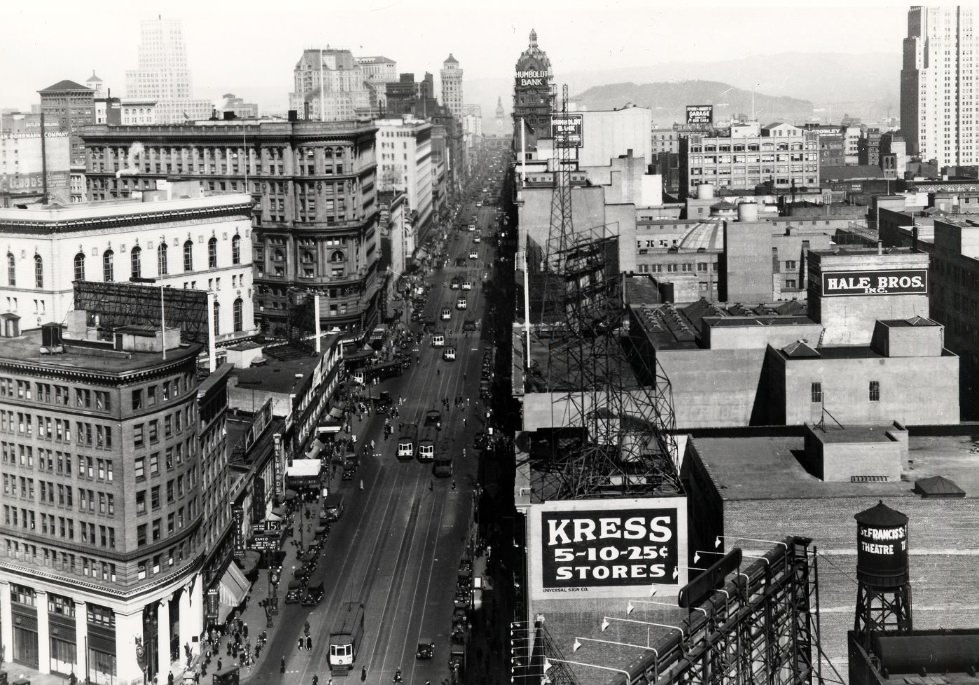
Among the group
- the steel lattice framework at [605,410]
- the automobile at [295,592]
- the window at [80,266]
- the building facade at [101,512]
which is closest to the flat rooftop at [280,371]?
the window at [80,266]

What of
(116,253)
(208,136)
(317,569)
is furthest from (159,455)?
(208,136)

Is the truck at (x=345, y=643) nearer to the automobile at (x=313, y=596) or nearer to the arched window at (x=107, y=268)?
the automobile at (x=313, y=596)

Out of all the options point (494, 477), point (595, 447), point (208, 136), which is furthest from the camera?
point (208, 136)

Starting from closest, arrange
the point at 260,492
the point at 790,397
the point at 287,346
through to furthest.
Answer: the point at 790,397
the point at 260,492
the point at 287,346

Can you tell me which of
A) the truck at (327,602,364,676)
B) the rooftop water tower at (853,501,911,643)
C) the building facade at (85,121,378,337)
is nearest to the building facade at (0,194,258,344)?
the building facade at (85,121,378,337)

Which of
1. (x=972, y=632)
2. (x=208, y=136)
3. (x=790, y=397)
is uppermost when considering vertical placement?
(x=208, y=136)

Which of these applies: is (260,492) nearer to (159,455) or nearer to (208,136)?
(159,455)

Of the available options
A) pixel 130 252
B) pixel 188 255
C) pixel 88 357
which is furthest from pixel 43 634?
pixel 188 255
